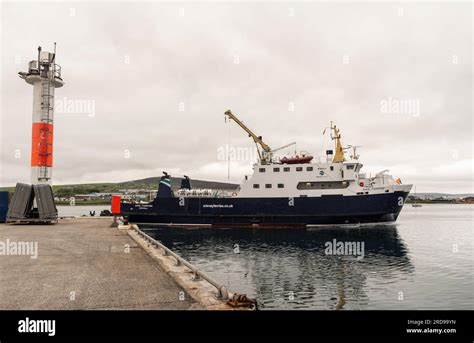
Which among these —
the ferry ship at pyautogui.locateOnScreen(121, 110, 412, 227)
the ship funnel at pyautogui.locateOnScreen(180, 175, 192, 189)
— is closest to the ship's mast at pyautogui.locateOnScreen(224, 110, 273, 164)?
the ferry ship at pyautogui.locateOnScreen(121, 110, 412, 227)

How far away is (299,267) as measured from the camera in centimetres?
1580

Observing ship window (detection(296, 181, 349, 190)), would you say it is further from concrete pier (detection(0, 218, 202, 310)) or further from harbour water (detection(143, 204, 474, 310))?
concrete pier (detection(0, 218, 202, 310))

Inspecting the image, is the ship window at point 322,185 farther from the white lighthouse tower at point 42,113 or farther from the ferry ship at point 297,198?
the white lighthouse tower at point 42,113

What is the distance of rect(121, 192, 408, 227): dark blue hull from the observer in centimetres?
3266

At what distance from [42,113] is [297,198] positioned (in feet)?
81.2

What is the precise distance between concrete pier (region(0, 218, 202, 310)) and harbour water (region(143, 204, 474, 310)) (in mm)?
3572

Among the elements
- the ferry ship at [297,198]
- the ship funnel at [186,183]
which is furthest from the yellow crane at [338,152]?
the ship funnel at [186,183]

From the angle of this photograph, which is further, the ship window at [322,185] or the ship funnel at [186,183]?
the ship funnel at [186,183]

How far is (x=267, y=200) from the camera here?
114ft

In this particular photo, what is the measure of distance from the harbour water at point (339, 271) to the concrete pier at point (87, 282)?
3.57 meters

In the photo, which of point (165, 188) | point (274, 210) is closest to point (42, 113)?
point (165, 188)

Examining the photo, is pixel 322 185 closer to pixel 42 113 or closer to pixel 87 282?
pixel 42 113

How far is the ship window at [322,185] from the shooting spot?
33.8m
